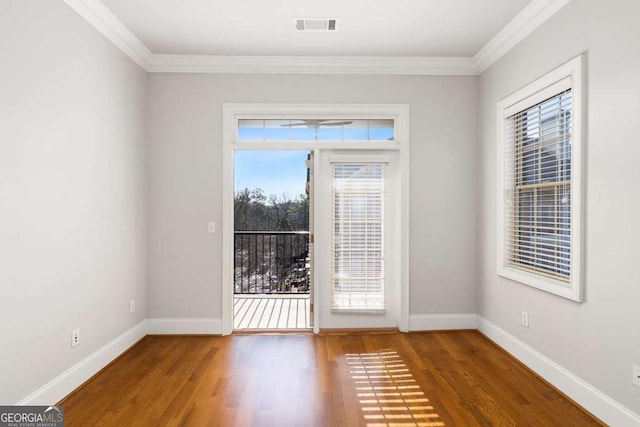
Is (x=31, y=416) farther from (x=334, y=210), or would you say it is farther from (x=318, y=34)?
(x=318, y=34)

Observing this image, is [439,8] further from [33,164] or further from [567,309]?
[33,164]

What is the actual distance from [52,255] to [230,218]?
5.45 feet

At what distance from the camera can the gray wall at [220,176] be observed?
381 centimetres

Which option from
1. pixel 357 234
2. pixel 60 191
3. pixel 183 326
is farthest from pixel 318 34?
pixel 183 326

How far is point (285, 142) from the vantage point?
390cm

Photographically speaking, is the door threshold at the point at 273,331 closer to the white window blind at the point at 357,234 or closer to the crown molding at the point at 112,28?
the white window blind at the point at 357,234

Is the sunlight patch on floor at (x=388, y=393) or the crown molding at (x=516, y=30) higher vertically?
the crown molding at (x=516, y=30)

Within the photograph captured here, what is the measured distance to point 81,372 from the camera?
107 inches

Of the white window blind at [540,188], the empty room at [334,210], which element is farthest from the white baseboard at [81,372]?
the white window blind at [540,188]

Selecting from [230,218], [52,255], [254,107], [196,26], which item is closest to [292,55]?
[254,107]

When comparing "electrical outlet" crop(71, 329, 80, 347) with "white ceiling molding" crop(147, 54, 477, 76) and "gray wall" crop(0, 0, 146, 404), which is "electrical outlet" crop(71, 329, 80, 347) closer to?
"gray wall" crop(0, 0, 146, 404)

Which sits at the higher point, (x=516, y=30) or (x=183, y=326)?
(x=516, y=30)

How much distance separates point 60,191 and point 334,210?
239cm

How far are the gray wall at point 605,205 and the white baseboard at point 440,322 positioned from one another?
99 cm
